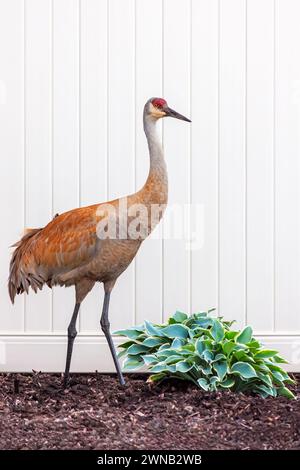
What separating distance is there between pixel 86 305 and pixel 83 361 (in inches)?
13.0

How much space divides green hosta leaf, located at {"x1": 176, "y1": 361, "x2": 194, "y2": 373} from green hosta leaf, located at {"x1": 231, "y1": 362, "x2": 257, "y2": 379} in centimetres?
21

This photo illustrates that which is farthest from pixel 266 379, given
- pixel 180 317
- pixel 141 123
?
pixel 141 123

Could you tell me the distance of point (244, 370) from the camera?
13.0 feet

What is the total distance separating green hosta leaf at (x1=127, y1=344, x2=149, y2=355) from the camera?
4.27 metres

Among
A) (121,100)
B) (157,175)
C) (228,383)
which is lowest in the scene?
(228,383)

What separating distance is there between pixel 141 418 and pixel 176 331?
67 centimetres

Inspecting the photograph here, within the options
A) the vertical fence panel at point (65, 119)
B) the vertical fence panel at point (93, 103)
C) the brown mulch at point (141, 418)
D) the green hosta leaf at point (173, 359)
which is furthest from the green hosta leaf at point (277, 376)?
the vertical fence panel at point (65, 119)

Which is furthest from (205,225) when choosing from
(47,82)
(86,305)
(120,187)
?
(47,82)

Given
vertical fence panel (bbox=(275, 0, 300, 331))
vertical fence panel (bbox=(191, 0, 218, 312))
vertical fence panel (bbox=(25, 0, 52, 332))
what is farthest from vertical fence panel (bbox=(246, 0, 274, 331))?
vertical fence panel (bbox=(25, 0, 52, 332))

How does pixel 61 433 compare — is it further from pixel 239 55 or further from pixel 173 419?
pixel 239 55

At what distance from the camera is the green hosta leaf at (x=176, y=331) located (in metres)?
4.26

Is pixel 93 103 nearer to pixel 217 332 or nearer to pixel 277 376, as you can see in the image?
pixel 217 332

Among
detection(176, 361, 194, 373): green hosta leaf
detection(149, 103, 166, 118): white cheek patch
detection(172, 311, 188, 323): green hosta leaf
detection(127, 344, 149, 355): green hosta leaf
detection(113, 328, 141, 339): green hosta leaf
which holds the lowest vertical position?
detection(176, 361, 194, 373): green hosta leaf

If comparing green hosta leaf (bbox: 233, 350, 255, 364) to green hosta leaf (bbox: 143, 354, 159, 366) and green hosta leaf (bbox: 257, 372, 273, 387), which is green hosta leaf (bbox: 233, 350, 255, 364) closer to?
green hosta leaf (bbox: 257, 372, 273, 387)
